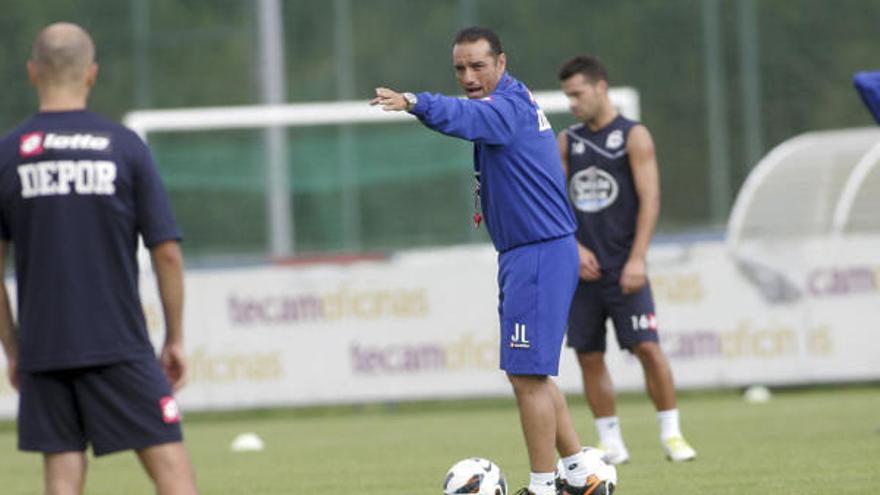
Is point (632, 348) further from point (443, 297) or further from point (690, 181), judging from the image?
point (690, 181)

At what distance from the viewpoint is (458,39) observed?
29.3 ft

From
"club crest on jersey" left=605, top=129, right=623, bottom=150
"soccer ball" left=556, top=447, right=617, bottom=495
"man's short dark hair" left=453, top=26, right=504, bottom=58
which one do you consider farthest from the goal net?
"man's short dark hair" left=453, top=26, right=504, bottom=58

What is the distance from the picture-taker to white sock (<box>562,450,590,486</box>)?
9.38 metres

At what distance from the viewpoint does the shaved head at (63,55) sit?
21.6 ft

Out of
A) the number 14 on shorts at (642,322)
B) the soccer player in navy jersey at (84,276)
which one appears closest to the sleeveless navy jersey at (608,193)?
the number 14 on shorts at (642,322)

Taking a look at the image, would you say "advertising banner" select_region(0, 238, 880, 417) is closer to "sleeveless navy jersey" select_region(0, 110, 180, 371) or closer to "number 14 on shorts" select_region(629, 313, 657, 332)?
"number 14 on shorts" select_region(629, 313, 657, 332)

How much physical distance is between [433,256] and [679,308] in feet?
12.5

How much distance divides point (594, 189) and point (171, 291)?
19.2 ft

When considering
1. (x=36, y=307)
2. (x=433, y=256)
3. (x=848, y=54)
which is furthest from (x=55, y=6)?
(x=36, y=307)

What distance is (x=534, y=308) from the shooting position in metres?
9.02

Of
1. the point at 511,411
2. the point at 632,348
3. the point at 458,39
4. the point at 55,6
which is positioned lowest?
the point at 511,411

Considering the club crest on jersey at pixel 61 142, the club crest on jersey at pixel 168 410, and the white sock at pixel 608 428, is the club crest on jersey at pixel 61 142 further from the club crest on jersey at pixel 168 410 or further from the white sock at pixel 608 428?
the white sock at pixel 608 428

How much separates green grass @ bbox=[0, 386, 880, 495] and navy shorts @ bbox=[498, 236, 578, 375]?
138 centimetres

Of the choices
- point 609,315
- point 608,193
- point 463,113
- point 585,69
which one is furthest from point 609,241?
point 463,113
